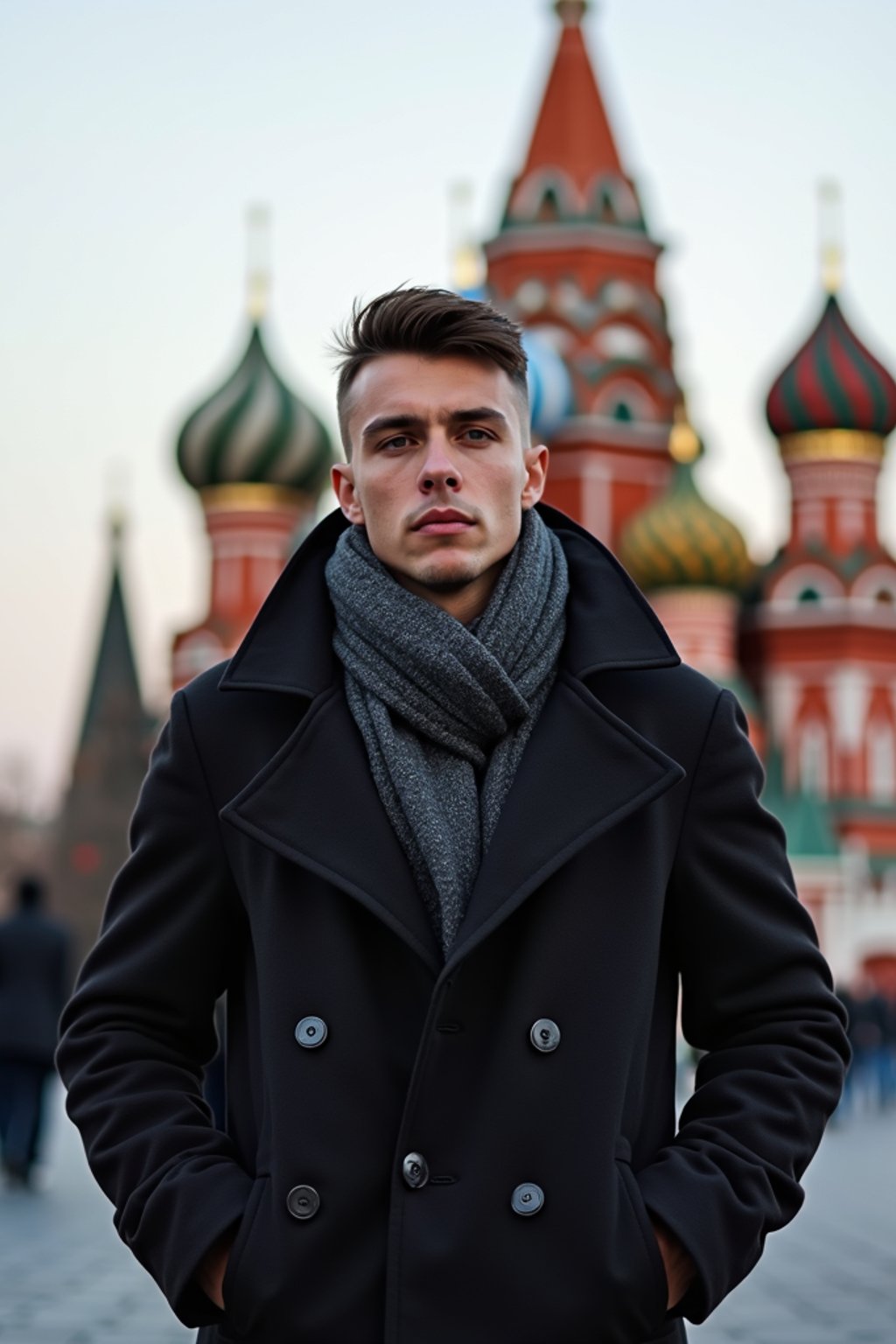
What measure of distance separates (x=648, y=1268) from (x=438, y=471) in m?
0.86

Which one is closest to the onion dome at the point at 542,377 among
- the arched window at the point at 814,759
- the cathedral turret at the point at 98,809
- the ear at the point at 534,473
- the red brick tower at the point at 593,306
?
the red brick tower at the point at 593,306

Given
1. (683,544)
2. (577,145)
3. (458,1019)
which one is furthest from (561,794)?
(577,145)

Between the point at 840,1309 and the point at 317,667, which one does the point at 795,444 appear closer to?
the point at 840,1309

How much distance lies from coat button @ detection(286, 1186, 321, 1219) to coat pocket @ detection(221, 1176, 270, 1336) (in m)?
0.05

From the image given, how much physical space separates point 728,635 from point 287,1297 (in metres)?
35.3

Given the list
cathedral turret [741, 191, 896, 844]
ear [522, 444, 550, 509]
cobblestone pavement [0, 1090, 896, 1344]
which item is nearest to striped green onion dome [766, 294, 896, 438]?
cathedral turret [741, 191, 896, 844]

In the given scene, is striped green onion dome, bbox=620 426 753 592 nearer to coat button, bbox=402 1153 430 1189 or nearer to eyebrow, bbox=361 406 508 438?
eyebrow, bbox=361 406 508 438

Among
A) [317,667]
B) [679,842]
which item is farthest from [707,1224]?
[317,667]

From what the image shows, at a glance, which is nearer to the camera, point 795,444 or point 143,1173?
point 143,1173

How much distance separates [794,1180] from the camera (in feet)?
8.50

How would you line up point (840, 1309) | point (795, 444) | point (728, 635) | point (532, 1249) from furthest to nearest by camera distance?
point (795, 444), point (728, 635), point (840, 1309), point (532, 1249)

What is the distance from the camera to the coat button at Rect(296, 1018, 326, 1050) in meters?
2.47

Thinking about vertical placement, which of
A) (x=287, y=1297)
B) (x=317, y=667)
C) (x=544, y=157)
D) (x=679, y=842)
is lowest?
(x=287, y=1297)

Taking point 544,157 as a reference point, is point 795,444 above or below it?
below
